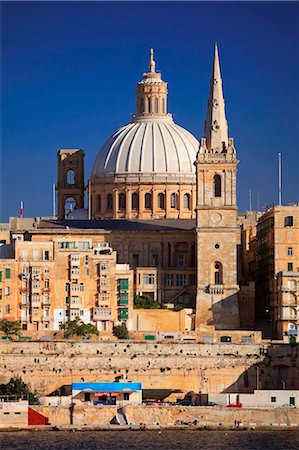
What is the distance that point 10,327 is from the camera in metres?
95.5

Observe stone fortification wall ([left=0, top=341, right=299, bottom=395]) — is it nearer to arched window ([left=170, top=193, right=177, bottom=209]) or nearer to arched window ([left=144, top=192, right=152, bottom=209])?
arched window ([left=144, top=192, right=152, bottom=209])

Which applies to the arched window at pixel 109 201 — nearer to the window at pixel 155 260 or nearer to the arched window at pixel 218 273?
the window at pixel 155 260

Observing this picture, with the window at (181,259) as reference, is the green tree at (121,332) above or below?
below

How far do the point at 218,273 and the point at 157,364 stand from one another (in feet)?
28.5

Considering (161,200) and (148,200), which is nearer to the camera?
(148,200)

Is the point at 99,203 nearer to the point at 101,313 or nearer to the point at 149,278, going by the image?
the point at 149,278

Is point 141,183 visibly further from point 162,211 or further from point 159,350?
point 159,350

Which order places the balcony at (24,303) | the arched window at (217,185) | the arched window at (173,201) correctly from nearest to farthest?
the balcony at (24,303) < the arched window at (217,185) < the arched window at (173,201)

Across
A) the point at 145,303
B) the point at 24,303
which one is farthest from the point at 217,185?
the point at 24,303

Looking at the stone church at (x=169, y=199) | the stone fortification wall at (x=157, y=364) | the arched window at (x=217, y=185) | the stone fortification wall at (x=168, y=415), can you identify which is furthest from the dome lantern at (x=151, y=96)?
the stone fortification wall at (x=168, y=415)

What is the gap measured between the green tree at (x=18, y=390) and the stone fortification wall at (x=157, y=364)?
195 cm

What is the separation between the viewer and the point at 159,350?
9375 cm

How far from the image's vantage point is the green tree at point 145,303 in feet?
326

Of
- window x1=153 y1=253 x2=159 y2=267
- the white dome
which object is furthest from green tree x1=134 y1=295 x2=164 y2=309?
the white dome
